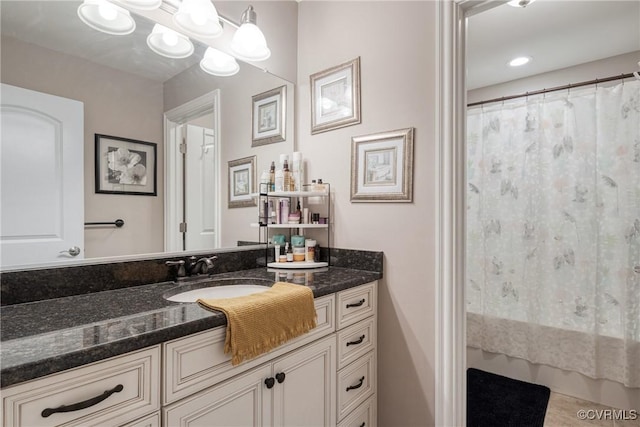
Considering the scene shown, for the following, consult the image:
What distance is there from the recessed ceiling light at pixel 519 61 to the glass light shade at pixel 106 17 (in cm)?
234

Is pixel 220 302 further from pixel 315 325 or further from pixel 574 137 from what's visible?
pixel 574 137

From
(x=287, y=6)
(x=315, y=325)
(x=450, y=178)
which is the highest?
(x=287, y=6)

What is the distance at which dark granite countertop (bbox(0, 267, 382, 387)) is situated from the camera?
612mm

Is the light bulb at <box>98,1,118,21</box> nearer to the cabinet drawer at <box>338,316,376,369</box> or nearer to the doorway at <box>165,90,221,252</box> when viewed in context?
the doorway at <box>165,90,221,252</box>

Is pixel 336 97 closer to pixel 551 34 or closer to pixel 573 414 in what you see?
pixel 551 34

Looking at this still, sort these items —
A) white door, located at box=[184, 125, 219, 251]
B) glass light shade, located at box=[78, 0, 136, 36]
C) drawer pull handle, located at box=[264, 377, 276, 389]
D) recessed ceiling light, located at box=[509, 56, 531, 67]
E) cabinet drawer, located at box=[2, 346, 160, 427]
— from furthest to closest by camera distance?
recessed ceiling light, located at box=[509, 56, 531, 67] → white door, located at box=[184, 125, 219, 251] → glass light shade, located at box=[78, 0, 136, 36] → drawer pull handle, located at box=[264, 377, 276, 389] → cabinet drawer, located at box=[2, 346, 160, 427]

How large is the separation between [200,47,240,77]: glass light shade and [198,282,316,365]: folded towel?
1.06 m

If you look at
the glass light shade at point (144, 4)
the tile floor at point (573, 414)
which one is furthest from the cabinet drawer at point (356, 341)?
the glass light shade at point (144, 4)

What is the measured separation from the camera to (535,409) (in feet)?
6.44

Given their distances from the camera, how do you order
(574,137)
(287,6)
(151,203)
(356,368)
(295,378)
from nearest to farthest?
1. (295,378)
2. (151,203)
3. (356,368)
4. (287,6)
5. (574,137)

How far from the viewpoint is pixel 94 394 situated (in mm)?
675

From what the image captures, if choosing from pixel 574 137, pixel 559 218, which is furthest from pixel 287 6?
pixel 559 218

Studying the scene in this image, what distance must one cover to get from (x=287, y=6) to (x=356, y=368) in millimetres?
1925

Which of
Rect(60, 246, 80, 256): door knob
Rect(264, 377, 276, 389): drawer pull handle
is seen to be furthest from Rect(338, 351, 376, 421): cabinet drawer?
Rect(60, 246, 80, 256): door knob
